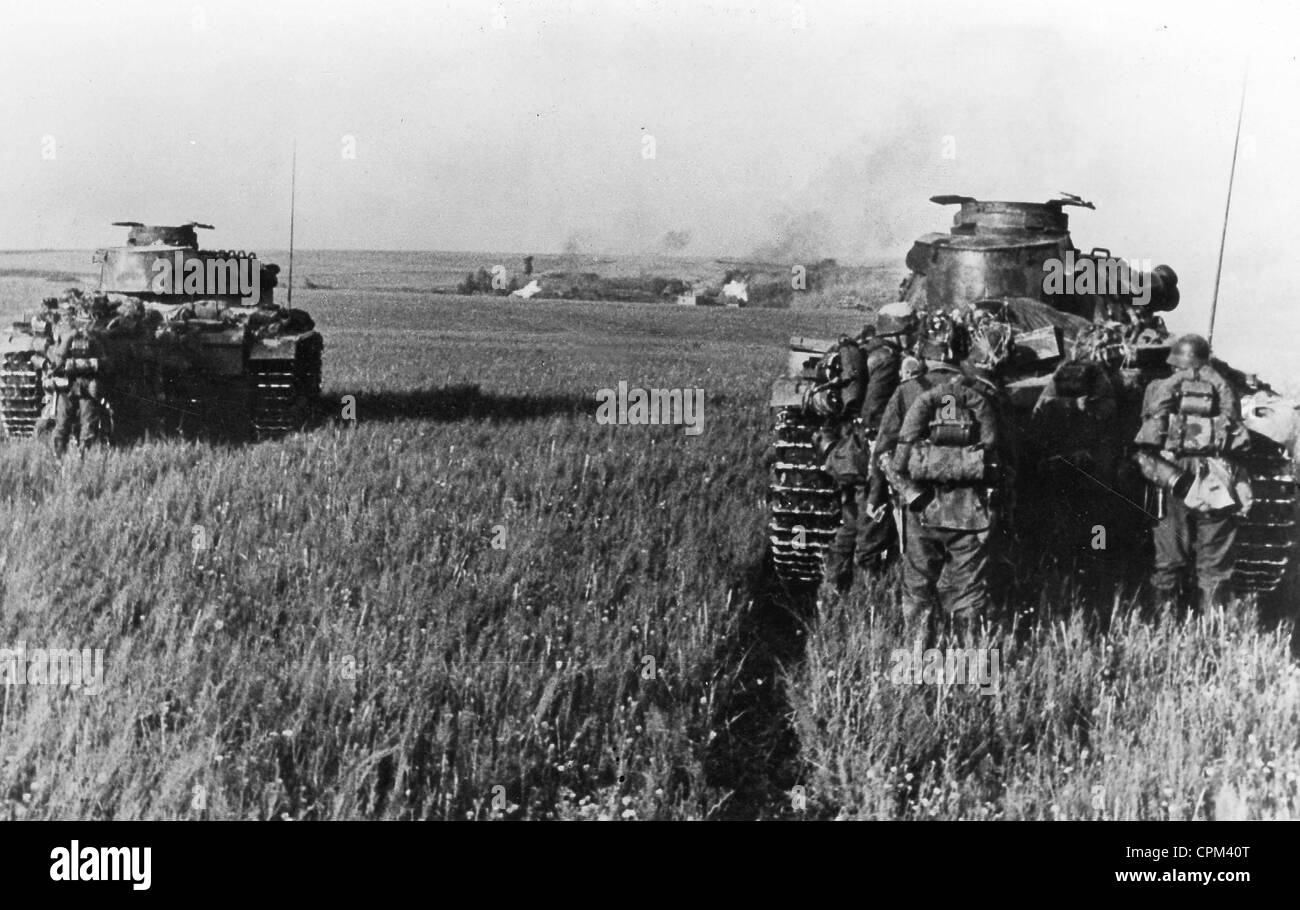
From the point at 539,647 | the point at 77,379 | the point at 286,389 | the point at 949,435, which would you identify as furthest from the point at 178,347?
the point at 949,435

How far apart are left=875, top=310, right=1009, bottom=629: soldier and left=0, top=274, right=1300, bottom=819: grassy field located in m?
0.30

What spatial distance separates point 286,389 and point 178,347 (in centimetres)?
98

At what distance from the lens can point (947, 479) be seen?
6.14m

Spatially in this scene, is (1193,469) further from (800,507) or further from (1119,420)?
(800,507)

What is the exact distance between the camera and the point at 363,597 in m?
6.12

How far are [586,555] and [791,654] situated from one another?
1.13 meters

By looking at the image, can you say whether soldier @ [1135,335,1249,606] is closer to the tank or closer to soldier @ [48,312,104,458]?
the tank

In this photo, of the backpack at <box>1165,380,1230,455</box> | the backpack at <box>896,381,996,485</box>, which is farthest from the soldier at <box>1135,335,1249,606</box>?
the backpack at <box>896,381,996,485</box>

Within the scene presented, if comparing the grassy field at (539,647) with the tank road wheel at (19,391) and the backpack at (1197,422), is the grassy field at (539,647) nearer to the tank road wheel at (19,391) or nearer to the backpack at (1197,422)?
the backpack at (1197,422)

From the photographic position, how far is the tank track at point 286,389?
29.6 feet

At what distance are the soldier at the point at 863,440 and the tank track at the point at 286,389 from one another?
12.4ft

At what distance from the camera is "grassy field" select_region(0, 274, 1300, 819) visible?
537 cm
